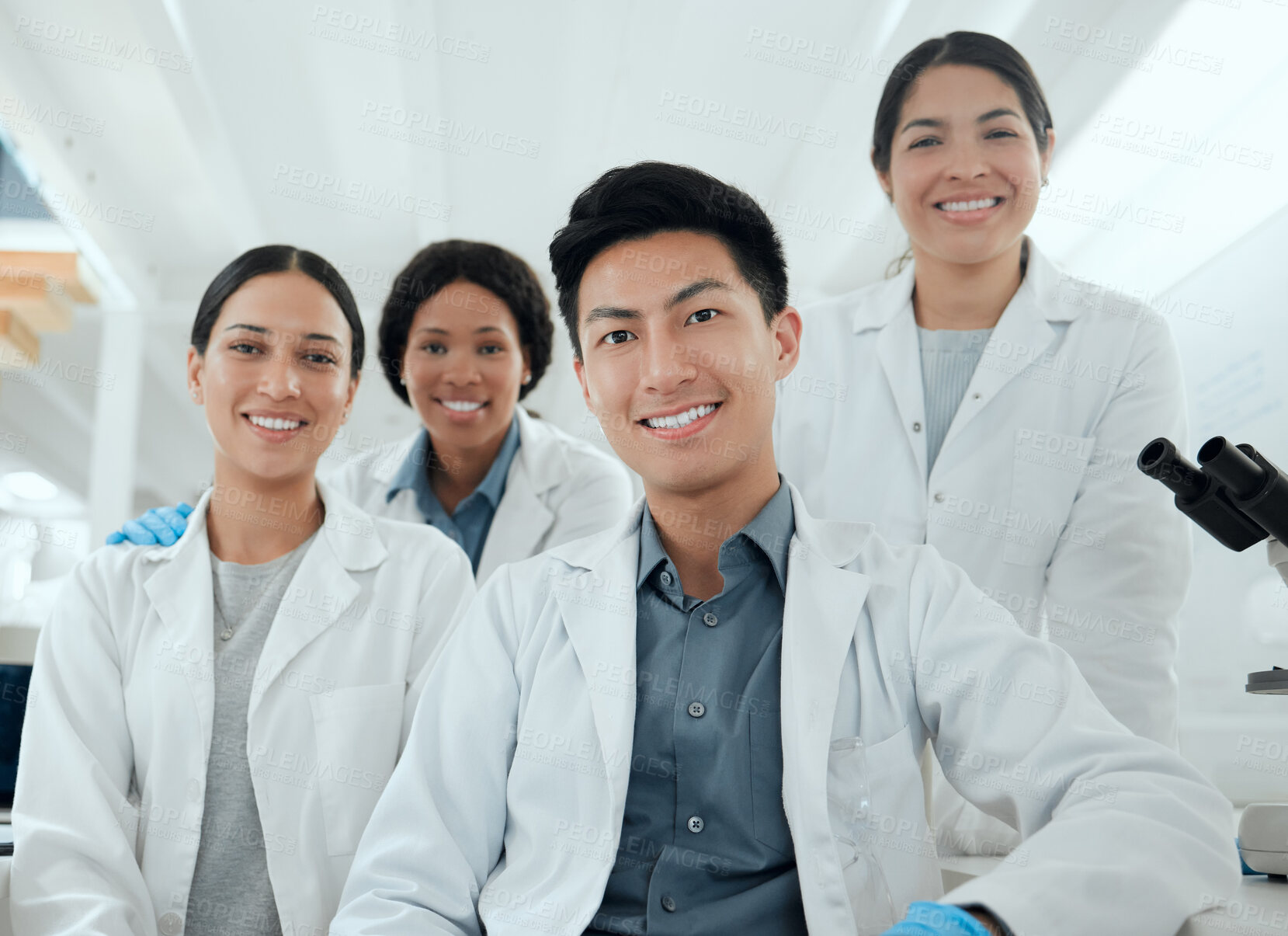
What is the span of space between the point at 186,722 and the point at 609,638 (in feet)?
2.39

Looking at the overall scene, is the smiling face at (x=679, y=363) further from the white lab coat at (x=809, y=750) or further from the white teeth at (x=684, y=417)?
the white lab coat at (x=809, y=750)

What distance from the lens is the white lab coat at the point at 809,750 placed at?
3.52ft

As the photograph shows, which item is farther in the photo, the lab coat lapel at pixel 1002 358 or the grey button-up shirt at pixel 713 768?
the lab coat lapel at pixel 1002 358

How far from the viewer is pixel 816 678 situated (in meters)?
1.24

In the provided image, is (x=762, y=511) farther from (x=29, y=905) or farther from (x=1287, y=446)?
(x=1287, y=446)

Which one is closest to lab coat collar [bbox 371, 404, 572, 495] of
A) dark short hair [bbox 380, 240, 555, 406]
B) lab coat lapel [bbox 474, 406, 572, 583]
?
lab coat lapel [bbox 474, 406, 572, 583]

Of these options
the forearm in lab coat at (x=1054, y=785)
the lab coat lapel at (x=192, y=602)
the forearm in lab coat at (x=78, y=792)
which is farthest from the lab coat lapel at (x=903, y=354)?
the forearm in lab coat at (x=78, y=792)

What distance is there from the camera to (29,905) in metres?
1.35

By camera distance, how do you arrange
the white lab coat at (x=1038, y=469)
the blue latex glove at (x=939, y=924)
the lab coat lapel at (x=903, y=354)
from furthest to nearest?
the lab coat lapel at (x=903, y=354) → the white lab coat at (x=1038, y=469) → the blue latex glove at (x=939, y=924)

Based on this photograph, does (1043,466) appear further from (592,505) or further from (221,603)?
(221,603)

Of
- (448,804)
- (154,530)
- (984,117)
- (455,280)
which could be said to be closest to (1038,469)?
(984,117)

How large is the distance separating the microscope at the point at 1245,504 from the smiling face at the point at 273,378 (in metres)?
1.30

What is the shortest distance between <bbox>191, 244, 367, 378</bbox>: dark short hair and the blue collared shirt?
0.50 m

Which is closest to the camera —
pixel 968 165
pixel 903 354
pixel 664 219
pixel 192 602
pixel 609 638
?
pixel 609 638
